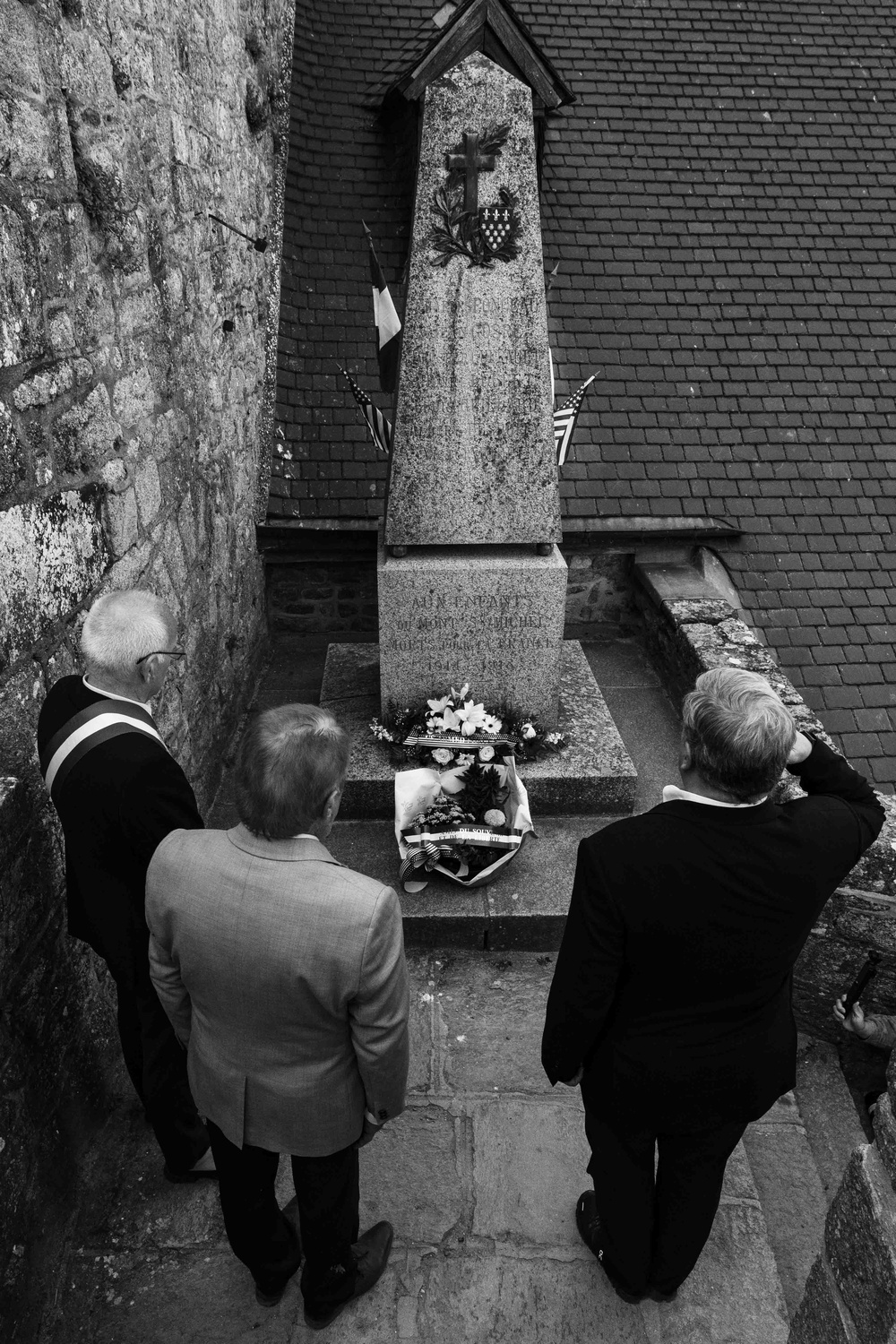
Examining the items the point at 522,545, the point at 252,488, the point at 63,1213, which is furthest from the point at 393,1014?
the point at 252,488

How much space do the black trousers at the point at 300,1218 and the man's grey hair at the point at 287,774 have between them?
892 millimetres

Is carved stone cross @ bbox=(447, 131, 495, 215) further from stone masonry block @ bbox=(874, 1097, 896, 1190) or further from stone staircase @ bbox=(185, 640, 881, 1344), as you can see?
stone masonry block @ bbox=(874, 1097, 896, 1190)

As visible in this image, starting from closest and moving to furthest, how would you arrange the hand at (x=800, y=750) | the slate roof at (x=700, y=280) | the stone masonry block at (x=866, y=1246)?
the stone masonry block at (x=866, y=1246), the hand at (x=800, y=750), the slate roof at (x=700, y=280)

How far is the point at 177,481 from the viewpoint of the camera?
3.99 m

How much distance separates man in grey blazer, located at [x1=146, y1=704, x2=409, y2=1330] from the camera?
174cm

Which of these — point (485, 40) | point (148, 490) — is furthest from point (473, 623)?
point (485, 40)

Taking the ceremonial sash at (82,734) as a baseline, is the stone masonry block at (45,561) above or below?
above

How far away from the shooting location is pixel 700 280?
6688mm

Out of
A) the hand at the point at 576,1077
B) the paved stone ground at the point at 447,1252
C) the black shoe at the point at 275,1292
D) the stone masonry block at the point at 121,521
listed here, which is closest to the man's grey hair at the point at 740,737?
the hand at the point at 576,1077

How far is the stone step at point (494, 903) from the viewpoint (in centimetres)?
371

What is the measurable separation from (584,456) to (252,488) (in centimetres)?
229

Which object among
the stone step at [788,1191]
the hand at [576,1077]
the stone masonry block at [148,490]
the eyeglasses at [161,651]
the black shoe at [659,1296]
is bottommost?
the stone step at [788,1191]

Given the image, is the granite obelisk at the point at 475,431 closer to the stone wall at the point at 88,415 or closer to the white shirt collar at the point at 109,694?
the stone wall at the point at 88,415

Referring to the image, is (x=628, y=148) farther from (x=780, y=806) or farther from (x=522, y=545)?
(x=780, y=806)
